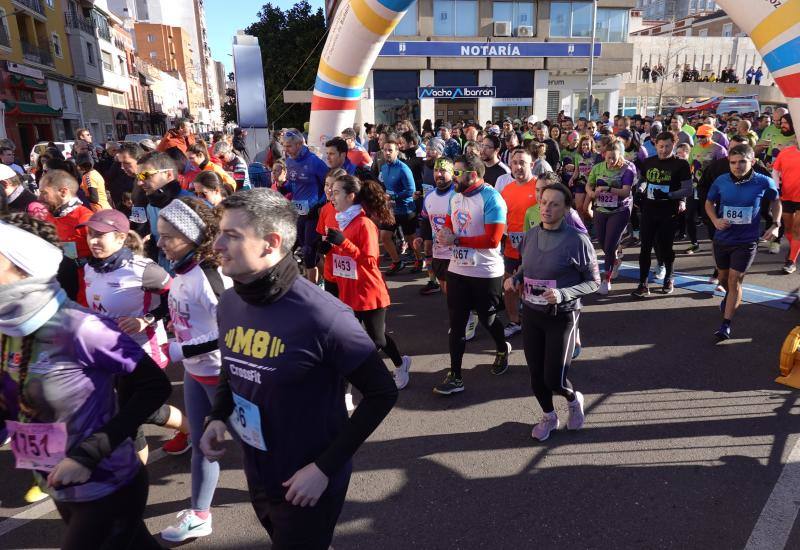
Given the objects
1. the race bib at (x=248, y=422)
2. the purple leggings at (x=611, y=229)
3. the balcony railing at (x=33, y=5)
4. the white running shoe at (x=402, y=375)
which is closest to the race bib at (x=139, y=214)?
the white running shoe at (x=402, y=375)

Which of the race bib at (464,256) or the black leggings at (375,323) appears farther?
the race bib at (464,256)

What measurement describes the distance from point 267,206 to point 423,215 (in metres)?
4.19

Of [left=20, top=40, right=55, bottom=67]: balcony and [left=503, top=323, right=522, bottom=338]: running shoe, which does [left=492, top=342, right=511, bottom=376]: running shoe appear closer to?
[left=503, top=323, right=522, bottom=338]: running shoe

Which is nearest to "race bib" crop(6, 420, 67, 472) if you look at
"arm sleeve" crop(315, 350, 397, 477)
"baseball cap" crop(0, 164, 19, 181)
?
"arm sleeve" crop(315, 350, 397, 477)

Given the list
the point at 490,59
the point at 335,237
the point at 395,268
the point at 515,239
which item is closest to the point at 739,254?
the point at 515,239

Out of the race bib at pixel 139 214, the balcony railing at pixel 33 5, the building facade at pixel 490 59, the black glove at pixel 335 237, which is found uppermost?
the balcony railing at pixel 33 5

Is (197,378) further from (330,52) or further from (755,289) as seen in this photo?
(755,289)

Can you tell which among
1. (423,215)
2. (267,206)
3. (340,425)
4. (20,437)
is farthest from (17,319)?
(423,215)

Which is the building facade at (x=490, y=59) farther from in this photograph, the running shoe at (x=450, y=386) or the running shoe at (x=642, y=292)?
the running shoe at (x=450, y=386)

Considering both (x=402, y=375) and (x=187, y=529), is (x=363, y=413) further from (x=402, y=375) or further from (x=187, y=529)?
(x=402, y=375)

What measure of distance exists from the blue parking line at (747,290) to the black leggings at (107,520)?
700cm

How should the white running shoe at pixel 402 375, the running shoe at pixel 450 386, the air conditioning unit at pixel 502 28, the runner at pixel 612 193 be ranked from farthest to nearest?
1. the air conditioning unit at pixel 502 28
2. the runner at pixel 612 193
3. the white running shoe at pixel 402 375
4. the running shoe at pixel 450 386

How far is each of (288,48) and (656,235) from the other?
2878 cm

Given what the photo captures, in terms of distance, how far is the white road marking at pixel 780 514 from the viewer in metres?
2.89
